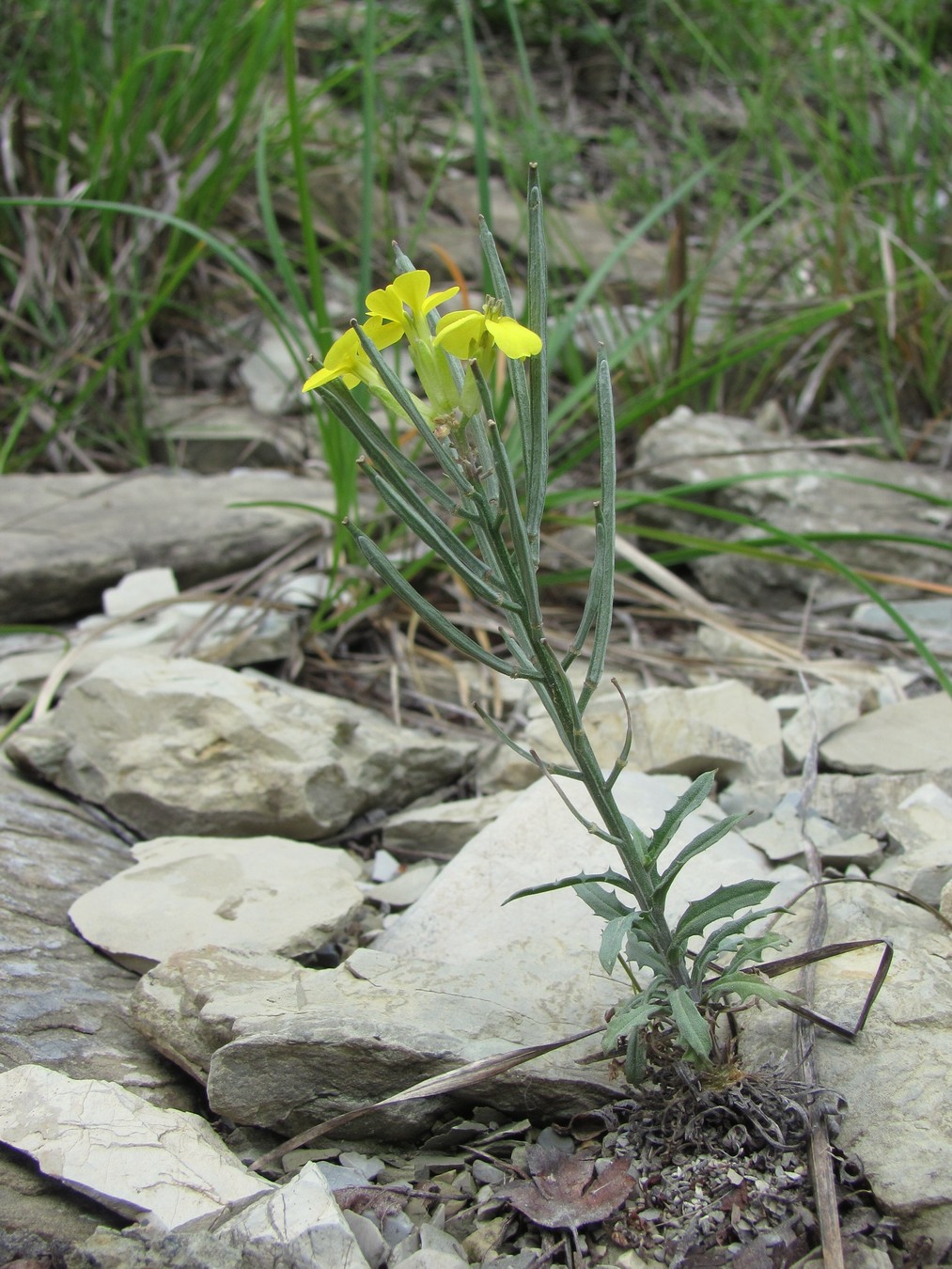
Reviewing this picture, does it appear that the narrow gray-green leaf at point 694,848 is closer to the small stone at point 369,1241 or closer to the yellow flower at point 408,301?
the small stone at point 369,1241

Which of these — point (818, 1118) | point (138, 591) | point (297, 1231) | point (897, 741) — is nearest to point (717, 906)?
point (818, 1118)

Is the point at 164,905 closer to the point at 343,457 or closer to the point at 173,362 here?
the point at 343,457

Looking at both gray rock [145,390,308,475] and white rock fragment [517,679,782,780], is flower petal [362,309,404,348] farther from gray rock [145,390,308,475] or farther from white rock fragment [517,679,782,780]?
gray rock [145,390,308,475]

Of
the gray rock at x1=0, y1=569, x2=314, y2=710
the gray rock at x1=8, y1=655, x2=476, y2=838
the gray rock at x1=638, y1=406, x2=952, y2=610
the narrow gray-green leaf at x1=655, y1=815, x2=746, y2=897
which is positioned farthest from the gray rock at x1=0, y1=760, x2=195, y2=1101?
the gray rock at x1=638, y1=406, x2=952, y2=610

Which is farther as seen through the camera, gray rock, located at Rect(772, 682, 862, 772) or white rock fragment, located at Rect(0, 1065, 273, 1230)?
gray rock, located at Rect(772, 682, 862, 772)

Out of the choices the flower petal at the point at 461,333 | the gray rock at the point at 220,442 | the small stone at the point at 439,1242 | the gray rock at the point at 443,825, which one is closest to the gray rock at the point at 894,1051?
the small stone at the point at 439,1242

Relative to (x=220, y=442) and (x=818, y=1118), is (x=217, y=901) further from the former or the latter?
(x=220, y=442)

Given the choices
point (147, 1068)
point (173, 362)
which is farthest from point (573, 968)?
point (173, 362)
